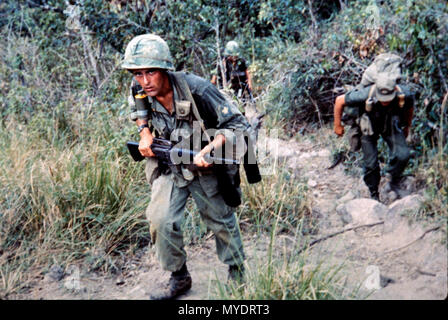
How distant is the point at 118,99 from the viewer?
5.64 meters

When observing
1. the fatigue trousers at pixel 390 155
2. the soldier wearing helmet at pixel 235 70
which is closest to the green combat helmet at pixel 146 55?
the fatigue trousers at pixel 390 155

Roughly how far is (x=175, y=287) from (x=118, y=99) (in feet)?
11.0

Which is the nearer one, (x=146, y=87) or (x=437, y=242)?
(x=146, y=87)

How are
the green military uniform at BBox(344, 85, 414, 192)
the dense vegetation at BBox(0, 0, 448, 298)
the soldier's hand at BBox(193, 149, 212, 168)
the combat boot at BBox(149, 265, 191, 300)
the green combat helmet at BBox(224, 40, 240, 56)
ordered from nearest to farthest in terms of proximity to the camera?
the soldier's hand at BBox(193, 149, 212, 168) → the combat boot at BBox(149, 265, 191, 300) → the dense vegetation at BBox(0, 0, 448, 298) → the green military uniform at BBox(344, 85, 414, 192) → the green combat helmet at BBox(224, 40, 240, 56)

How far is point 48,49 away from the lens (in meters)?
6.75

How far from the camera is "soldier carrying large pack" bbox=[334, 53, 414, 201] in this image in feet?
12.4

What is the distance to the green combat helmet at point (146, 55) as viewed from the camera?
8.56 ft

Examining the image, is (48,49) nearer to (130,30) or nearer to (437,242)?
(130,30)

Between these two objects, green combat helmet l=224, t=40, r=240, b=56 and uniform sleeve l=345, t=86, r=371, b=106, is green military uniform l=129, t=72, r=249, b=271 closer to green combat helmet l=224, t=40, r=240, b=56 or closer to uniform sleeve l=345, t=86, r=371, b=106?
uniform sleeve l=345, t=86, r=371, b=106

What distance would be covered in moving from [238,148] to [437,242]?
180 centimetres

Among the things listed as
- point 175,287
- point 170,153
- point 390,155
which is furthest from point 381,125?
point 175,287

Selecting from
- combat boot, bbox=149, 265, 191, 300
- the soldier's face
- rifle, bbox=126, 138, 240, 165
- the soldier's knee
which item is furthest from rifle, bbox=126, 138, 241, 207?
the soldier's knee
